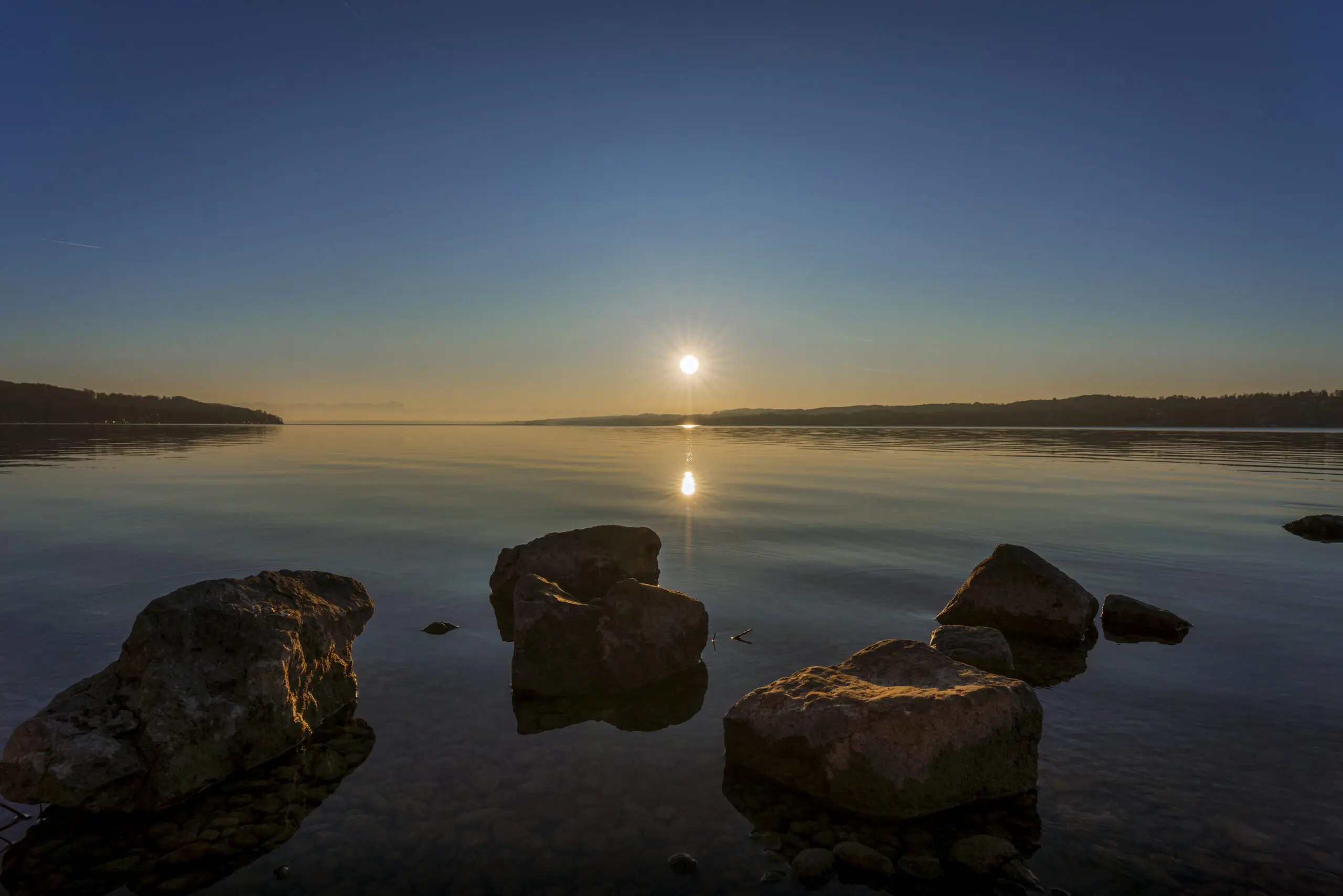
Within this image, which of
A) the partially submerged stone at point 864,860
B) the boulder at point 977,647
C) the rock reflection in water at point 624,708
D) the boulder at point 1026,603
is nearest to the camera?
the partially submerged stone at point 864,860

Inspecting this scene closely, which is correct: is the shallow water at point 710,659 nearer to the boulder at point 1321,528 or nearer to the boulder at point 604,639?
the boulder at point 604,639

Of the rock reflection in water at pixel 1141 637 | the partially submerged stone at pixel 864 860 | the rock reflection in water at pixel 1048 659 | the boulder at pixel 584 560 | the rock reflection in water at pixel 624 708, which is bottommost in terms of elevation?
the rock reflection in water at pixel 624 708

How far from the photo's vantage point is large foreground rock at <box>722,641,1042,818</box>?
257 inches

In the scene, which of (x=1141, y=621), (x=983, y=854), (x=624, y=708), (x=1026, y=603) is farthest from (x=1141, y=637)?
(x=624, y=708)

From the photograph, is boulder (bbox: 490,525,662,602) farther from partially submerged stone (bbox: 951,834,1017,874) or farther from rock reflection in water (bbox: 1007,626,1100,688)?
partially submerged stone (bbox: 951,834,1017,874)

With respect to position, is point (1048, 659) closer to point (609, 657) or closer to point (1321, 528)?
point (609, 657)

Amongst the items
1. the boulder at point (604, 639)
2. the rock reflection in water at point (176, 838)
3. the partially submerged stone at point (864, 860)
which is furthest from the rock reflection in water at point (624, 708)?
the partially submerged stone at point (864, 860)

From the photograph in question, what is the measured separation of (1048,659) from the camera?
35.2 ft

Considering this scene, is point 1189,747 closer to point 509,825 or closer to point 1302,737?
point 1302,737

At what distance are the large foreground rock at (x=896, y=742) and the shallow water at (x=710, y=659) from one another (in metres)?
0.54

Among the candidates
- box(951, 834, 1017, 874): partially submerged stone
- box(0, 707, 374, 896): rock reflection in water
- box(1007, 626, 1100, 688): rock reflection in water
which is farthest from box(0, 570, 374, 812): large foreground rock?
box(1007, 626, 1100, 688): rock reflection in water

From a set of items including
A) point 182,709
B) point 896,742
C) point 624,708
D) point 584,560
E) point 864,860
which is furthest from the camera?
point 584,560

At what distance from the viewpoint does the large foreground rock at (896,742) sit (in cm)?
652

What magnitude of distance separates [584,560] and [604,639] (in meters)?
4.13
